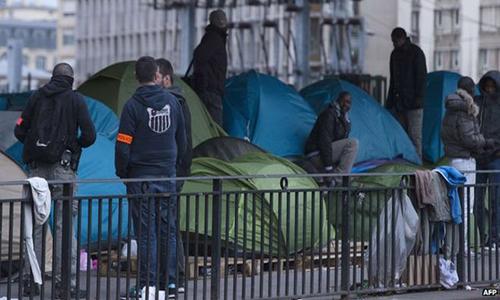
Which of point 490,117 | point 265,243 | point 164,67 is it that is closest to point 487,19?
point 490,117

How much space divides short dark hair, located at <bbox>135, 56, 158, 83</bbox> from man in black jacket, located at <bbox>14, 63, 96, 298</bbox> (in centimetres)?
54

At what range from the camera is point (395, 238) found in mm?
12523

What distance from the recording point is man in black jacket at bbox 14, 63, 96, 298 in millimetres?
11281

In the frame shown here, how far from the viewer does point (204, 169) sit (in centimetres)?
1466

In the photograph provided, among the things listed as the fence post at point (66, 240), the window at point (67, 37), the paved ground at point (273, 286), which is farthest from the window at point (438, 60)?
the window at point (67, 37)

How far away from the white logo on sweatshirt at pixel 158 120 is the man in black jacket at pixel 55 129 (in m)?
0.59

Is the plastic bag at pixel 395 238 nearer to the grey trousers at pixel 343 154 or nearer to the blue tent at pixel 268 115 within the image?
the grey trousers at pixel 343 154

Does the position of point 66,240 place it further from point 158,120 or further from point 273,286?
point 273,286

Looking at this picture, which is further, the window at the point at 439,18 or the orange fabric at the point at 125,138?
the window at the point at 439,18

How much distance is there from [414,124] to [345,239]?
293 inches

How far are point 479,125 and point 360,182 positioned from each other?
69.4 inches

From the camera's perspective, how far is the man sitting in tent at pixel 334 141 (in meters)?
17.5

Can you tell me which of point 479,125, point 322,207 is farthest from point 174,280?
point 479,125

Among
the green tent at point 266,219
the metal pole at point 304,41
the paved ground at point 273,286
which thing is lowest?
the paved ground at point 273,286
